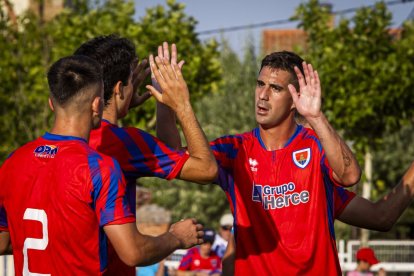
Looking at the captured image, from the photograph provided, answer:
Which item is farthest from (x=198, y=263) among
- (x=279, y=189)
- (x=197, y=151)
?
(x=197, y=151)

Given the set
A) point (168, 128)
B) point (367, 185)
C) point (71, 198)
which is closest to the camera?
point (71, 198)

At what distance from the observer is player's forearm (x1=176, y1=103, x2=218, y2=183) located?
5.10 meters

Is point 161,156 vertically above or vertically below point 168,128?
below

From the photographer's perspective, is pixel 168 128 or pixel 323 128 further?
pixel 168 128

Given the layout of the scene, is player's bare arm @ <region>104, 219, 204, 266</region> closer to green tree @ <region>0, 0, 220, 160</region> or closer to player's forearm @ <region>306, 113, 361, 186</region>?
player's forearm @ <region>306, 113, 361, 186</region>

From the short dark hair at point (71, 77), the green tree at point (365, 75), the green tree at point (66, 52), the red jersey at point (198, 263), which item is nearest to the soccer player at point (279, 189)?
the short dark hair at point (71, 77)

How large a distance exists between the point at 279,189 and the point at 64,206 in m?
1.97

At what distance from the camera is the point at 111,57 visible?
5.42 metres

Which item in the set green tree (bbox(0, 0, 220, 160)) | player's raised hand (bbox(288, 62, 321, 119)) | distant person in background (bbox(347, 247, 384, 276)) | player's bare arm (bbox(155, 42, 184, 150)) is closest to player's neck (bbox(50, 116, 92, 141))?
player's bare arm (bbox(155, 42, 184, 150))

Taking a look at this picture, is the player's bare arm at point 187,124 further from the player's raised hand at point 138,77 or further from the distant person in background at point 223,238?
the distant person in background at point 223,238

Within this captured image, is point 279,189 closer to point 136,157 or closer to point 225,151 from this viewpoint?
point 225,151

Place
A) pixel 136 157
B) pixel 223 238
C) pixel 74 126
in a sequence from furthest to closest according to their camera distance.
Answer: pixel 223 238 < pixel 136 157 < pixel 74 126

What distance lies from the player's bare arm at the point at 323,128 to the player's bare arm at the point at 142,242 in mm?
1137

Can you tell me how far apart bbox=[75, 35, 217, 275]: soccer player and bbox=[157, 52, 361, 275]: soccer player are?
67 centimetres
